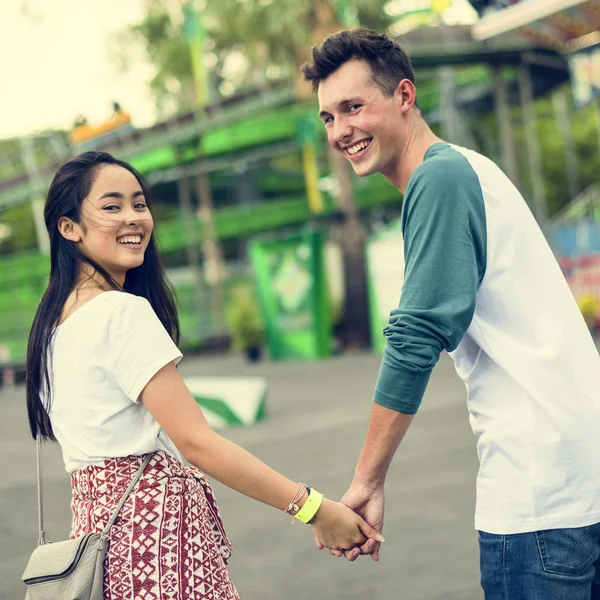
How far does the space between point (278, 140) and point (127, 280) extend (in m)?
28.8

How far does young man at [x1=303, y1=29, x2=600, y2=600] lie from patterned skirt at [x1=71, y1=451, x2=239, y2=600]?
0.53 m

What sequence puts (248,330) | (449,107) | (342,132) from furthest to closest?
(449,107) < (248,330) < (342,132)

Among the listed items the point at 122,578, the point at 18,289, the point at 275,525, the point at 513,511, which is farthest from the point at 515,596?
the point at 18,289

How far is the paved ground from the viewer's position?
477cm

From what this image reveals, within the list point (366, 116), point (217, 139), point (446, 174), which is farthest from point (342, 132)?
point (217, 139)

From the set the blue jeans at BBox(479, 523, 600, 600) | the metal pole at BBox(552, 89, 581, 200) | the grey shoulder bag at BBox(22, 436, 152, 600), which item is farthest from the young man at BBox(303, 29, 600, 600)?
the metal pole at BBox(552, 89, 581, 200)

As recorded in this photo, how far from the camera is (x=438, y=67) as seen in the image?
18.4m

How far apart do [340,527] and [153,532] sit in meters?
0.54

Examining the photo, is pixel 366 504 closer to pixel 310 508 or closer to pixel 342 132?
pixel 310 508

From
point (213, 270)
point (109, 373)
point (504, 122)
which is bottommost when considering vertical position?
point (213, 270)

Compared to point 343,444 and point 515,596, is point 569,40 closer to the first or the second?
point 343,444

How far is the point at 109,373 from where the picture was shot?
2.17 meters

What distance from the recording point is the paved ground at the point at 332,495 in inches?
188

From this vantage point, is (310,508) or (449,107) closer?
(310,508)
